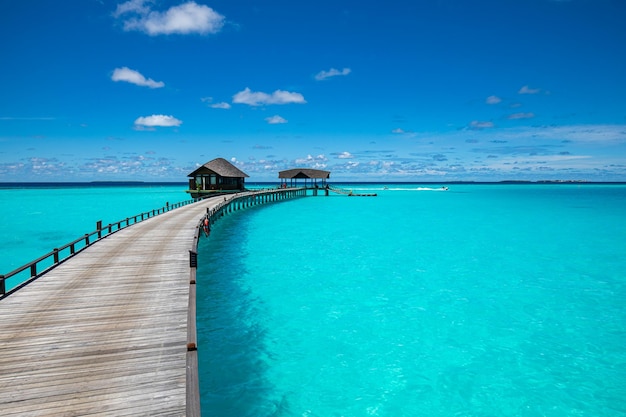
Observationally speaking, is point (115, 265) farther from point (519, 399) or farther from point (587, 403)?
point (587, 403)

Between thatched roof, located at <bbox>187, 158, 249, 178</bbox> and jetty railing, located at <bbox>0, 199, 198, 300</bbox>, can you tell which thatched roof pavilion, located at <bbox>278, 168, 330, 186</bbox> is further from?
jetty railing, located at <bbox>0, 199, 198, 300</bbox>

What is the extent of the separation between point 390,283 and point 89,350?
13647 mm

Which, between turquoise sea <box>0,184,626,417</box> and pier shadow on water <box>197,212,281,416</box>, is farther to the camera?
turquoise sea <box>0,184,626,417</box>

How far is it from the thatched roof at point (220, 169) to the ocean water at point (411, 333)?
3662 centimetres

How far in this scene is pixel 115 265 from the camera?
13.9m

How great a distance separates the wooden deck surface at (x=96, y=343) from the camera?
5.78m

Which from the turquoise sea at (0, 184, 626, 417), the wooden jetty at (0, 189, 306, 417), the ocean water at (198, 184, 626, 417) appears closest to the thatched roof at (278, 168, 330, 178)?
the turquoise sea at (0, 184, 626, 417)

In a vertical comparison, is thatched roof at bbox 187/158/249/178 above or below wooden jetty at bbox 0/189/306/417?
above

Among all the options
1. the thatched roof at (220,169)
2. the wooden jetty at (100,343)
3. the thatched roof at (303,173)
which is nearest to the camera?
the wooden jetty at (100,343)

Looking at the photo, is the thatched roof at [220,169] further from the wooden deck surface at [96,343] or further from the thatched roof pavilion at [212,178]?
the wooden deck surface at [96,343]

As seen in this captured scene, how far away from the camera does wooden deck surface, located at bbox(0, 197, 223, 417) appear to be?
228 inches

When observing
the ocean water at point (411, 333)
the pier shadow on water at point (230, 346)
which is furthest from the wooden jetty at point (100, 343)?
the ocean water at point (411, 333)

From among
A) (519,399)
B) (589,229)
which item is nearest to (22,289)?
(519,399)

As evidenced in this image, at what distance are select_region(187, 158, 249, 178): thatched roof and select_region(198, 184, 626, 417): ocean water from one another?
36617 millimetres
